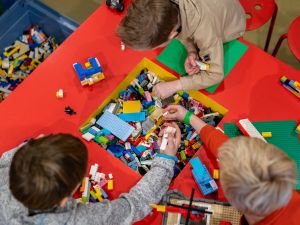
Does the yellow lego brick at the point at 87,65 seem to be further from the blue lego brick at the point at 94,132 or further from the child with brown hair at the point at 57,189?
the child with brown hair at the point at 57,189

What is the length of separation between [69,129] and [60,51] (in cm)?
48

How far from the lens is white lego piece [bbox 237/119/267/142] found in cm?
167

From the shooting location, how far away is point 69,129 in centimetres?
175

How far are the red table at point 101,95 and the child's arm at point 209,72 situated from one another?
9 centimetres

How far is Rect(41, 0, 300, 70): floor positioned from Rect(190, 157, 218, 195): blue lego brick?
1.62 meters

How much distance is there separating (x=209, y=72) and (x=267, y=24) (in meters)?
1.49

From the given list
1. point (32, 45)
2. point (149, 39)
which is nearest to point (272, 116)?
point (149, 39)

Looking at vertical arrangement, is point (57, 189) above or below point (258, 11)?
A: below

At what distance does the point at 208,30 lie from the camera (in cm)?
168

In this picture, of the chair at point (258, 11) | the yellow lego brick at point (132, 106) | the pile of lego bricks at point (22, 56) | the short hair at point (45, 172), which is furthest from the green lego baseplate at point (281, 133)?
the pile of lego bricks at point (22, 56)

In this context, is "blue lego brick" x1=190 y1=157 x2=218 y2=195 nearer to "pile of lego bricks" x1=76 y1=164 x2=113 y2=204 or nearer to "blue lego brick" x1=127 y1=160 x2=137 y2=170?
"blue lego brick" x1=127 y1=160 x2=137 y2=170

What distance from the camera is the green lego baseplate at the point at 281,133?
166 cm

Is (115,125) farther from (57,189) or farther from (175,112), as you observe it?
(57,189)

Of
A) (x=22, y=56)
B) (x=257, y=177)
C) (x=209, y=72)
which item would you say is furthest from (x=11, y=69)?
(x=257, y=177)
